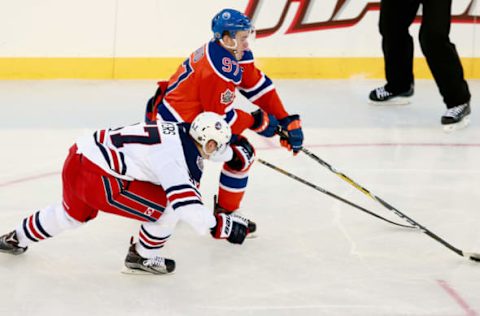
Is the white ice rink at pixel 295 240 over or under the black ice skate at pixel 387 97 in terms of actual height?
over

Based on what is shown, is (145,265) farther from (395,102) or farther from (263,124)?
(395,102)

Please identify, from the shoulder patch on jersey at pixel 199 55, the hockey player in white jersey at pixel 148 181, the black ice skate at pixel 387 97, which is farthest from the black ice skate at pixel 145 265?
the black ice skate at pixel 387 97

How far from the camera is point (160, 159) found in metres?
2.74

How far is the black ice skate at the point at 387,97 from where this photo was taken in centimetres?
577

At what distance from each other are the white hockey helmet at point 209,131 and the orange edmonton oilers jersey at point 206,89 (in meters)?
0.57

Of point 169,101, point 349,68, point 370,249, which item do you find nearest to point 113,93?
point 349,68

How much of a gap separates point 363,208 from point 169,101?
0.84m

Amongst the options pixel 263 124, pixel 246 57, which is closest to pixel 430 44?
pixel 246 57

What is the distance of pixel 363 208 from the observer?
143 inches

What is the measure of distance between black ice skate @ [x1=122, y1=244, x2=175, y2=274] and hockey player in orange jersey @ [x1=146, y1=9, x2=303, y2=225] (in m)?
0.51

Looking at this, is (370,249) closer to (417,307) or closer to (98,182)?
(417,307)

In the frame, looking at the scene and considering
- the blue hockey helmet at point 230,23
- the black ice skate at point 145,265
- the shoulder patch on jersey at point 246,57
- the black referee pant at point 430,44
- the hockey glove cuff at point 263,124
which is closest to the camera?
the black ice skate at point 145,265

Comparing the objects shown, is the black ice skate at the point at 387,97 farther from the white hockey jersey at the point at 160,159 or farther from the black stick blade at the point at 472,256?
the white hockey jersey at the point at 160,159

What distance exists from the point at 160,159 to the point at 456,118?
282cm
